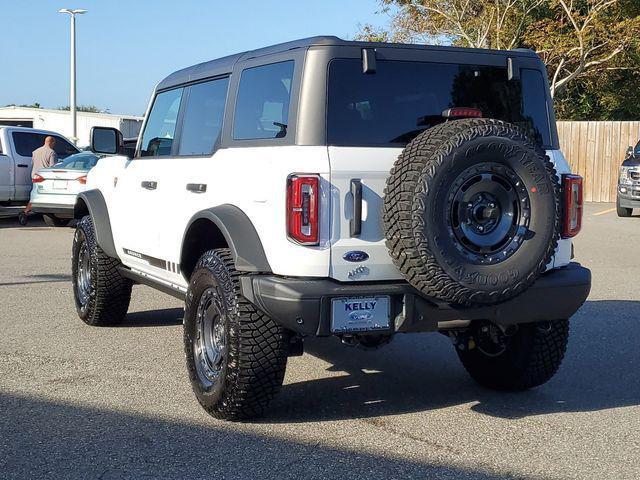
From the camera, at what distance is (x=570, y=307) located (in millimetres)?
5375

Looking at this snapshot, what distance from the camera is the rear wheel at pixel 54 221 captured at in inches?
692

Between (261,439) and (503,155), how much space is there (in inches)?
76.1

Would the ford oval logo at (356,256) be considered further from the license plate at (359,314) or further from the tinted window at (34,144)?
the tinted window at (34,144)

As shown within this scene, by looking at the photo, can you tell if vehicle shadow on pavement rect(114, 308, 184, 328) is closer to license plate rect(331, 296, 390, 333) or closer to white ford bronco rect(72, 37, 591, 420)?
white ford bronco rect(72, 37, 591, 420)

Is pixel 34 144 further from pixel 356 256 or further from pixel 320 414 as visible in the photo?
pixel 356 256

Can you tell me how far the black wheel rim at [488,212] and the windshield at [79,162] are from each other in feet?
42.8

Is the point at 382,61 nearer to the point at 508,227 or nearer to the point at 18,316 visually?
the point at 508,227

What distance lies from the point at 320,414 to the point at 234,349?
2.47ft

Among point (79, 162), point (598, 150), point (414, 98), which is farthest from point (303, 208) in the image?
point (598, 150)

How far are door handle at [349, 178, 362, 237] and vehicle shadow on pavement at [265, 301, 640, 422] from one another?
119cm

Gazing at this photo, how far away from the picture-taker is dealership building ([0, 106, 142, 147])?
46594mm

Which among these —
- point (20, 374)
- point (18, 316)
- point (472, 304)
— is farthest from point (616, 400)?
point (18, 316)

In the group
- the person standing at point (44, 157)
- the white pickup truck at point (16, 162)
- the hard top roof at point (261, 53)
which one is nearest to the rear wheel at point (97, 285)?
the hard top roof at point (261, 53)

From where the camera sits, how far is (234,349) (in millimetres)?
5074
